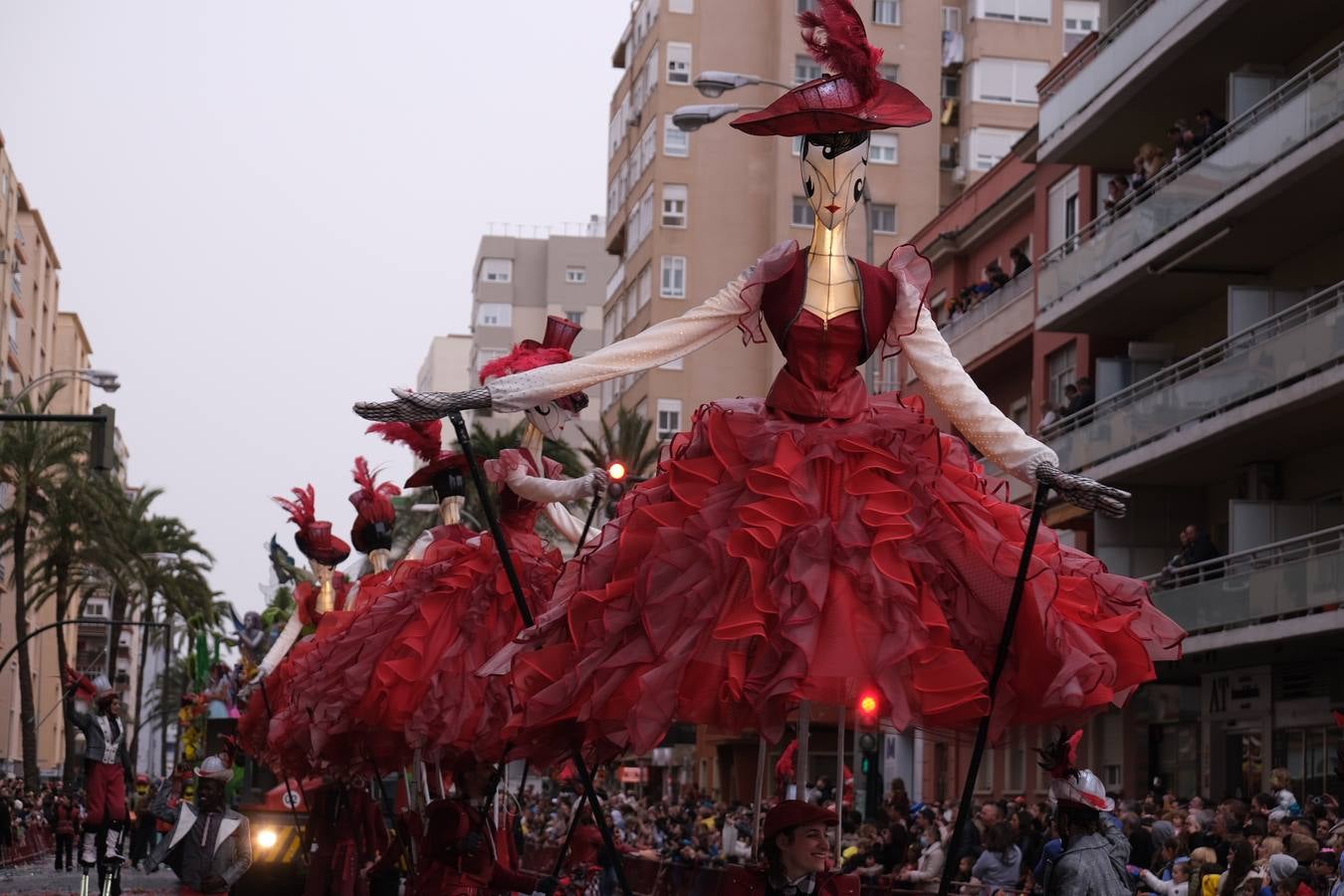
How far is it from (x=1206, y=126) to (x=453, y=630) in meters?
19.8

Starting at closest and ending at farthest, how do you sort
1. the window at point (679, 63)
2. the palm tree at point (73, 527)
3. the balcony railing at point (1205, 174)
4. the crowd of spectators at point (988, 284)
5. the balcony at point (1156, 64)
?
the balcony railing at point (1205, 174) < the balcony at point (1156, 64) < the crowd of spectators at point (988, 284) < the palm tree at point (73, 527) < the window at point (679, 63)

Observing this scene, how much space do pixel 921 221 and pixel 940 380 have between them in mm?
58514

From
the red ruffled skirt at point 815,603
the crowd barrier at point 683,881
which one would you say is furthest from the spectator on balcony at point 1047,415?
the red ruffled skirt at point 815,603

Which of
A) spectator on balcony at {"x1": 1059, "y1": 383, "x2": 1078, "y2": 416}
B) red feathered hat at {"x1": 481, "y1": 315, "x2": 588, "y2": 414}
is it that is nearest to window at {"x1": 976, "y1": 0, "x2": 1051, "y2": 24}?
spectator on balcony at {"x1": 1059, "y1": 383, "x2": 1078, "y2": 416}

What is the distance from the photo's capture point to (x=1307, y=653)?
27.4 m

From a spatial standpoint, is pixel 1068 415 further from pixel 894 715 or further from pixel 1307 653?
pixel 894 715

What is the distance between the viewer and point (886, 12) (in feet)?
218

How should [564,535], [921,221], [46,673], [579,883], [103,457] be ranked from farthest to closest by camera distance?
1. [46,673]
2. [921,221]
3. [103,457]
4. [564,535]
5. [579,883]

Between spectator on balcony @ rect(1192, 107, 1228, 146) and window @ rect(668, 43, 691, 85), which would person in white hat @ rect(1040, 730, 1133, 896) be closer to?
Answer: spectator on balcony @ rect(1192, 107, 1228, 146)

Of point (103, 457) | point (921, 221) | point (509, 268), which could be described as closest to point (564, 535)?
point (103, 457)

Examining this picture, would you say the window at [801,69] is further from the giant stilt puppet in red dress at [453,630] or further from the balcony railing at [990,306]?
the giant stilt puppet in red dress at [453,630]

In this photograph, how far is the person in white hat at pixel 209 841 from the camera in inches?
585

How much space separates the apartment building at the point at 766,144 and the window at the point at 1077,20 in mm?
67

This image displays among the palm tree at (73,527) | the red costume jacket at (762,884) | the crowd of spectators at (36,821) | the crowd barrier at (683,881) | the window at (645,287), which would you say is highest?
the window at (645,287)
